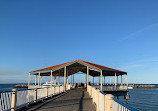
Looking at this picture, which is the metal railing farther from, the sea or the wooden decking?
the wooden decking

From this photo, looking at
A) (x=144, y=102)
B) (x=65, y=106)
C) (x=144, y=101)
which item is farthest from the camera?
(x=144, y=101)

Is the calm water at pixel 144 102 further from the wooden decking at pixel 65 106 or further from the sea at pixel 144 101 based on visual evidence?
the wooden decking at pixel 65 106

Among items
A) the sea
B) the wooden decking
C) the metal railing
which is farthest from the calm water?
the wooden decking

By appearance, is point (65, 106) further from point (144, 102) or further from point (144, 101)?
point (144, 101)

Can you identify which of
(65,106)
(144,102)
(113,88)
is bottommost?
(144,102)

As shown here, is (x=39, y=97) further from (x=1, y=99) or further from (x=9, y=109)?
(x=1, y=99)

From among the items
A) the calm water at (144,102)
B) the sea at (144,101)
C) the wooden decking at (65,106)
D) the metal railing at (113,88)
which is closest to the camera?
the wooden decking at (65,106)

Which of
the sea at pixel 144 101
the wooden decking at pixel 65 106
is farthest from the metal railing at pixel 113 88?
the wooden decking at pixel 65 106

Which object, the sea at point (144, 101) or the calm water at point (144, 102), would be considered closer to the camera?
the calm water at point (144, 102)

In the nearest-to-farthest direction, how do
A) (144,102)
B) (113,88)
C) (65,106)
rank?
(65,106)
(113,88)
(144,102)

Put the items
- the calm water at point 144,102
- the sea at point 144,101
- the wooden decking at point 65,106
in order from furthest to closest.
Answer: the sea at point 144,101, the calm water at point 144,102, the wooden decking at point 65,106

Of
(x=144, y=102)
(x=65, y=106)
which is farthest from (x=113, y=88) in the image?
(x=144, y=102)

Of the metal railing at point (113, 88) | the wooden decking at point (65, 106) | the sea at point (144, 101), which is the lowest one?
the sea at point (144, 101)

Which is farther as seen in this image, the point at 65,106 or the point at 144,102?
the point at 144,102
